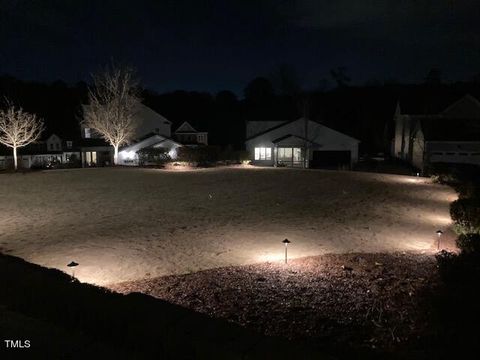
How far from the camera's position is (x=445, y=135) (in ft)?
105

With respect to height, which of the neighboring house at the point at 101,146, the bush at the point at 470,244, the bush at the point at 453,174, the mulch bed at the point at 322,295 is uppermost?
the neighboring house at the point at 101,146

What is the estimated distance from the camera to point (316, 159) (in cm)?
4006

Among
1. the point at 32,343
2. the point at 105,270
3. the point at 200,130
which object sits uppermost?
the point at 200,130

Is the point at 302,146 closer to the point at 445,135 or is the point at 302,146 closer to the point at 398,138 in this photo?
the point at 398,138

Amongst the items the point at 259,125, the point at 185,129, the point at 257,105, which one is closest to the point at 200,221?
the point at 259,125

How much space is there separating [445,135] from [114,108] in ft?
94.9

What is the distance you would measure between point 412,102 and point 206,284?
126 ft

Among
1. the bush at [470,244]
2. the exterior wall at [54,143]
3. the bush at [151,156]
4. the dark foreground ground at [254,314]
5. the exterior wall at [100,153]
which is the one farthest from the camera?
the exterior wall at [54,143]

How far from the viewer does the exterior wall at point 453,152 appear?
3139 cm

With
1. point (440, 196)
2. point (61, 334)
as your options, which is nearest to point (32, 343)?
point (61, 334)

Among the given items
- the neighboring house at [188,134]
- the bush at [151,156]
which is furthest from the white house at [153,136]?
the bush at [151,156]

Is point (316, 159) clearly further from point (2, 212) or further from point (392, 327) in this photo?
point (392, 327)

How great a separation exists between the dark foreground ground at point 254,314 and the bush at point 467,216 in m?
2.72

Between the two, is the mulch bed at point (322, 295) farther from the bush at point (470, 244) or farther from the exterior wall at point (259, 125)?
the exterior wall at point (259, 125)
